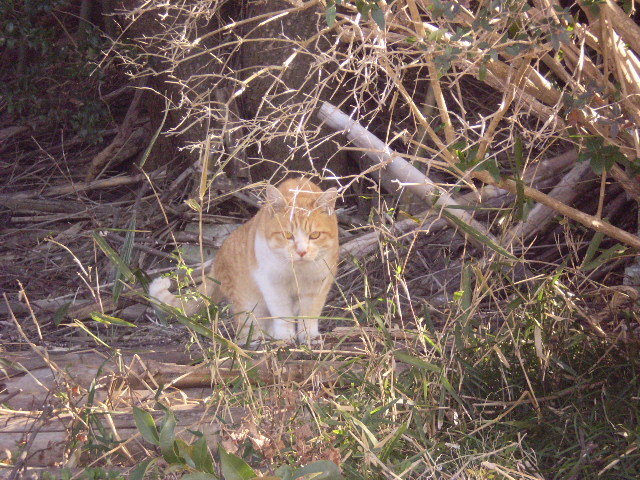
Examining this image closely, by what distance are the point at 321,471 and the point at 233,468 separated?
23cm

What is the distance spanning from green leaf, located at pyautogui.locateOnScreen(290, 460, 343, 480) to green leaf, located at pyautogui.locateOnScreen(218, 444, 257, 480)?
0.13 m

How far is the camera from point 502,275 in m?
2.90

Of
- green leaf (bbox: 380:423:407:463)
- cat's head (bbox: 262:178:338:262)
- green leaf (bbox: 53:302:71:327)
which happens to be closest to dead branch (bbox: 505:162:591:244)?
cat's head (bbox: 262:178:338:262)

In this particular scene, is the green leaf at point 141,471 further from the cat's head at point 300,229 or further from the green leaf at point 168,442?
the cat's head at point 300,229

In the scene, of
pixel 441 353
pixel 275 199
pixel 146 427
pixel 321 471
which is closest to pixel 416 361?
pixel 441 353

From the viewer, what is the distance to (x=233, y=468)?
2.06m

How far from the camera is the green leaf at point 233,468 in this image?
2.05 metres

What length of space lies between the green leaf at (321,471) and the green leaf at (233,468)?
0.43ft

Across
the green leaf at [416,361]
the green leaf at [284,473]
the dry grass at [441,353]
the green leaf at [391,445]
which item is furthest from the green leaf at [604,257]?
the green leaf at [284,473]

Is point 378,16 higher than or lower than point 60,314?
higher

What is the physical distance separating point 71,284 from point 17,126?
1997 mm

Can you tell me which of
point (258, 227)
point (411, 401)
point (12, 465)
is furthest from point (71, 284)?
point (411, 401)

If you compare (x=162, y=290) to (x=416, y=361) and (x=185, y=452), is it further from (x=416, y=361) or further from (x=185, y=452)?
(x=185, y=452)

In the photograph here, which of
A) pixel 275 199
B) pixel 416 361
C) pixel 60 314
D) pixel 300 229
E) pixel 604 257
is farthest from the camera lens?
pixel 300 229
